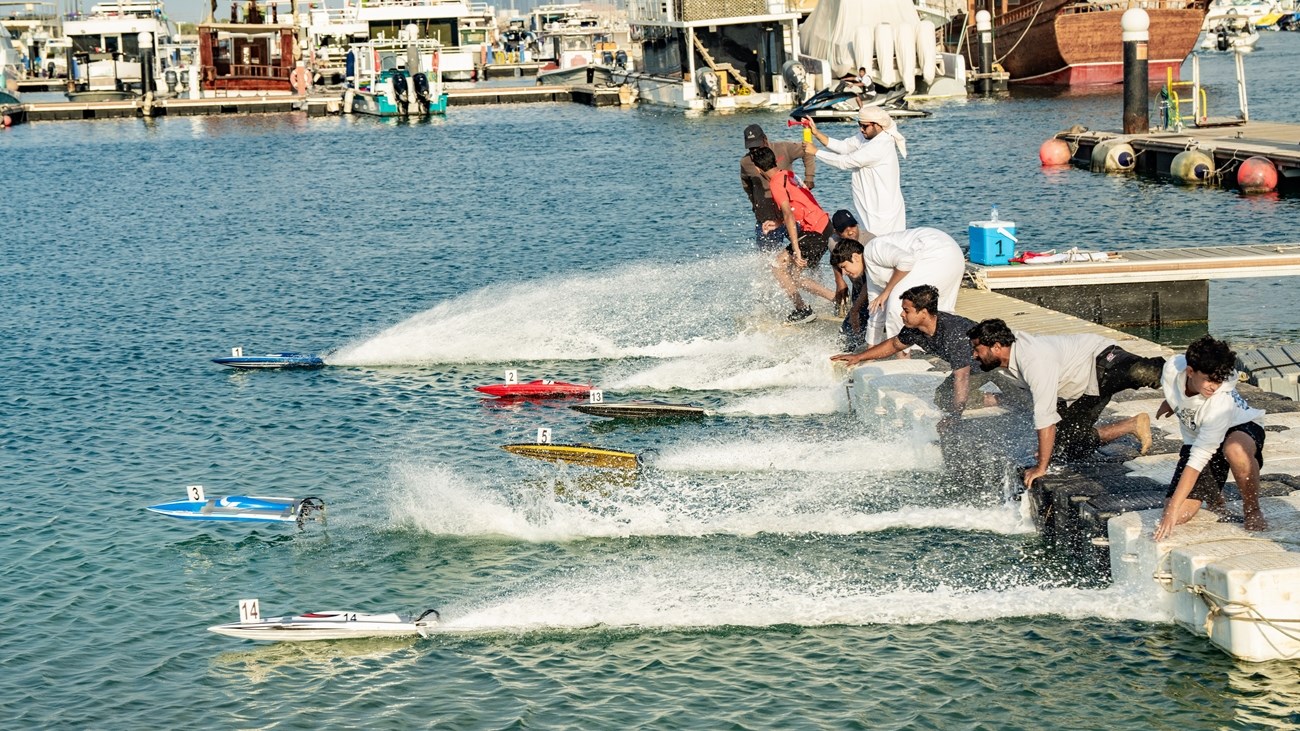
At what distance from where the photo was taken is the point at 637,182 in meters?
Result: 53.4

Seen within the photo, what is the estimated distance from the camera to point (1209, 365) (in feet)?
A: 38.2

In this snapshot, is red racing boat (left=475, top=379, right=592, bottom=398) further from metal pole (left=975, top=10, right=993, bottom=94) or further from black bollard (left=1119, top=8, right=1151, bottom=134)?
metal pole (left=975, top=10, right=993, bottom=94)

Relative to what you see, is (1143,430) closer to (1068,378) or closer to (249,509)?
(1068,378)

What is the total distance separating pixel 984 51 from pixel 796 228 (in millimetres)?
70251

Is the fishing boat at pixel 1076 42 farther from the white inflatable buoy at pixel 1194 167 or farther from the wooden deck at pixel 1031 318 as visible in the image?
the wooden deck at pixel 1031 318

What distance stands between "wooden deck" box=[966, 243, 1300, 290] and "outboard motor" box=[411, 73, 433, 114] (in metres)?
73.3

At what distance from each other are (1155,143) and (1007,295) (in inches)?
911

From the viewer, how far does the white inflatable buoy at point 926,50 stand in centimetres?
7812

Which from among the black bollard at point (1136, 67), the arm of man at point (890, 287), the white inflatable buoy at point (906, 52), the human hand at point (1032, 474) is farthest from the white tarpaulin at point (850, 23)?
the human hand at point (1032, 474)

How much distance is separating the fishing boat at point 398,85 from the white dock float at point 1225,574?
8449cm

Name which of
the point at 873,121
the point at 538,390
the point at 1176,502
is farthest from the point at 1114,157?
the point at 1176,502

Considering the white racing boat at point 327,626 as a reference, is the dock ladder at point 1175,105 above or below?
above

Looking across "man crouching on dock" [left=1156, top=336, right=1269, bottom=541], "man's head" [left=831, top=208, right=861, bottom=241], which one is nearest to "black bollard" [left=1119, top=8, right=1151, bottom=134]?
"man's head" [left=831, top=208, right=861, bottom=241]

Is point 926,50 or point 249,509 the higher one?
point 926,50
